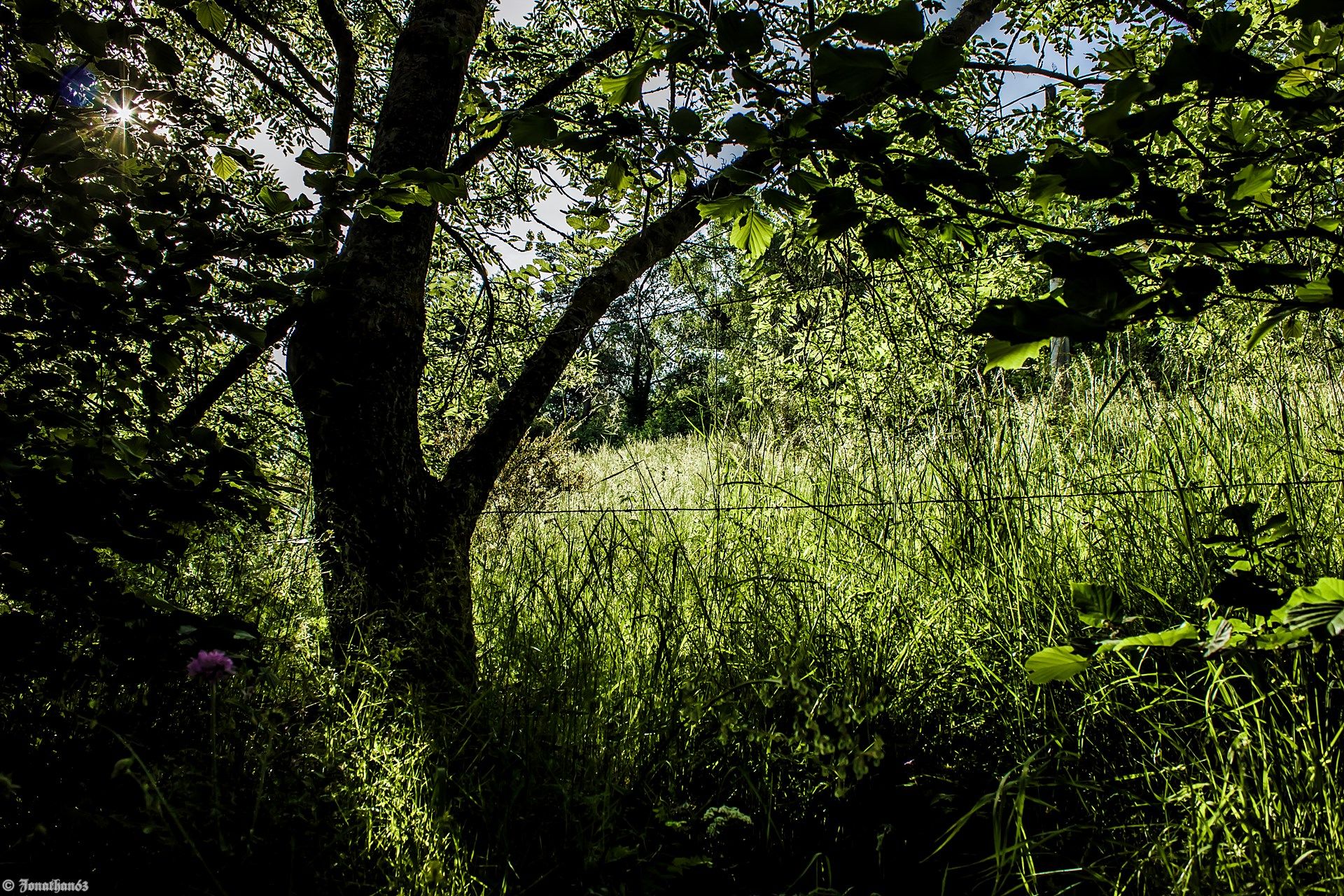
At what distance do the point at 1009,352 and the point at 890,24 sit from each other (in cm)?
44

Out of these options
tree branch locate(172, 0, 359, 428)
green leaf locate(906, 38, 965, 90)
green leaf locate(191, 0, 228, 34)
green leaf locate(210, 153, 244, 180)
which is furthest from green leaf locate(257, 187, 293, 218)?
green leaf locate(906, 38, 965, 90)

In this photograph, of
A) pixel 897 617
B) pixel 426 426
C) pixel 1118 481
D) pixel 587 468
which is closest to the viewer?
pixel 897 617

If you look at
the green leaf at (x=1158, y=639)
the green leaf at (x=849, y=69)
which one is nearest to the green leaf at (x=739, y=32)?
the green leaf at (x=849, y=69)

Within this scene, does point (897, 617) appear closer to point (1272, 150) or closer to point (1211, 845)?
point (1211, 845)

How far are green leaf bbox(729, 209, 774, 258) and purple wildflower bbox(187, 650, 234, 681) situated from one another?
1.23m

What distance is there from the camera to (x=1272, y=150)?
33.8 inches

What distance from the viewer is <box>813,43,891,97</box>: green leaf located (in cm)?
83

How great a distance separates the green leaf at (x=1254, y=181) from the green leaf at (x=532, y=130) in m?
1.05

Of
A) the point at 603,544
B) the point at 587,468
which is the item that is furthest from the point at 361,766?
the point at 587,468

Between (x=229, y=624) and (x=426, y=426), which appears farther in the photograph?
(x=426, y=426)

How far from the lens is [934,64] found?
846 millimetres

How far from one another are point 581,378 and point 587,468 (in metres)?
3.28

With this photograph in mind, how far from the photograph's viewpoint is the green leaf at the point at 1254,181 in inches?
37.4

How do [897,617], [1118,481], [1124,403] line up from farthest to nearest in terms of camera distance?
[1124,403] → [1118,481] → [897,617]
